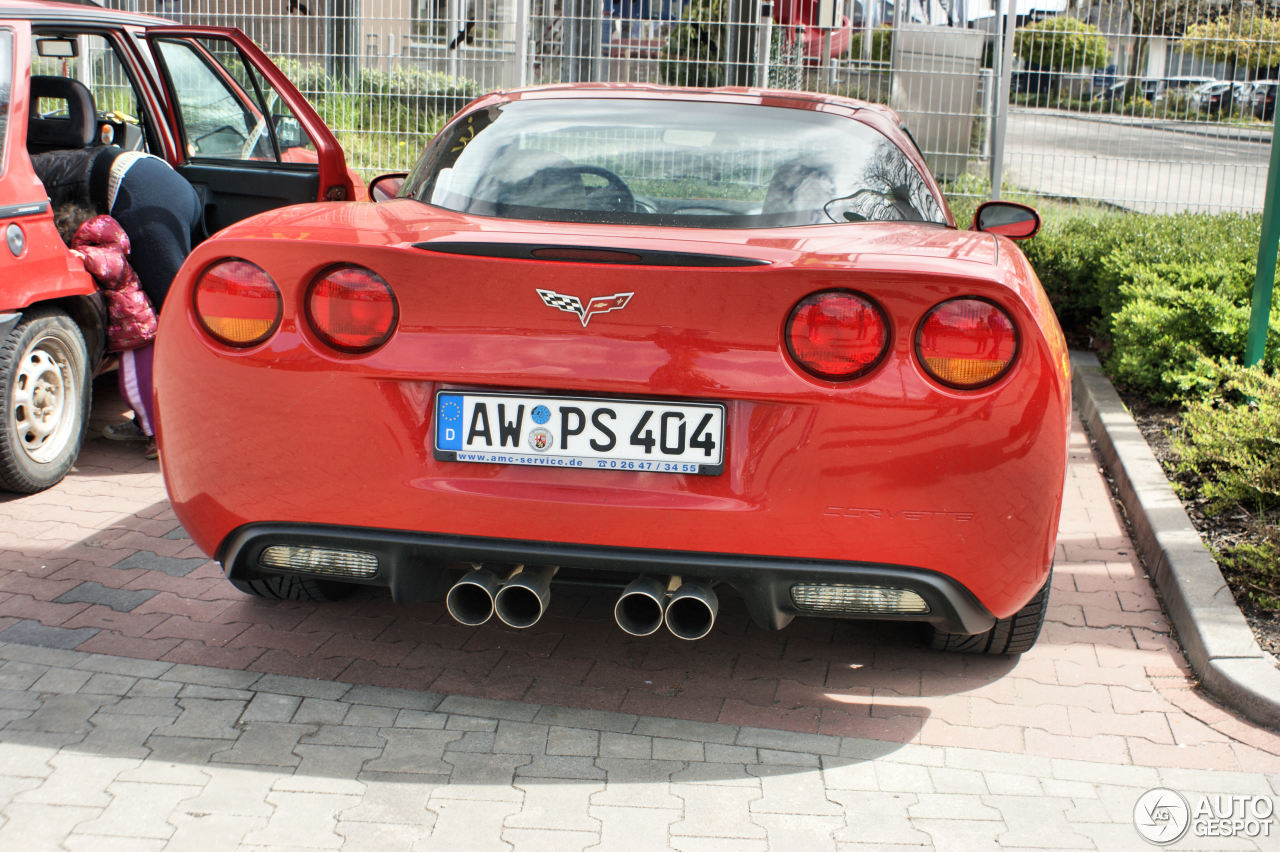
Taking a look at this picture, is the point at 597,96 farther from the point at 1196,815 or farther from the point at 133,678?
the point at 1196,815

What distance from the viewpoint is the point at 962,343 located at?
2.78 meters

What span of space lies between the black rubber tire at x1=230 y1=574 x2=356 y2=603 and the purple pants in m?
1.91

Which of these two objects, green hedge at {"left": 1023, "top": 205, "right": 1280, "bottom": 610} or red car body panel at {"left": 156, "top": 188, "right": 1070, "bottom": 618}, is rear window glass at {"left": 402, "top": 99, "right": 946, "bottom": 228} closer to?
red car body panel at {"left": 156, "top": 188, "right": 1070, "bottom": 618}

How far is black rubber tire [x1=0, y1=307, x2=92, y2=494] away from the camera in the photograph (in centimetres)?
483

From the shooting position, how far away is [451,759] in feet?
9.91

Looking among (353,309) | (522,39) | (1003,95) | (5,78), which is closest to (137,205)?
(5,78)

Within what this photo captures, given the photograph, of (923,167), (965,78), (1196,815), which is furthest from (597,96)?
(965,78)

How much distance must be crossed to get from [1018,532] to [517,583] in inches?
45.8

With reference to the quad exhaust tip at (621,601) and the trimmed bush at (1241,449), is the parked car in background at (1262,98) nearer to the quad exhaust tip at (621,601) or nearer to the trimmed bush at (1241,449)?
the trimmed bush at (1241,449)

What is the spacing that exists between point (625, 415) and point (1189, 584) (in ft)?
7.19

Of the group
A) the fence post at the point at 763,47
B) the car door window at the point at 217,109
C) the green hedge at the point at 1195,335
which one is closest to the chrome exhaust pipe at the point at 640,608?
the green hedge at the point at 1195,335

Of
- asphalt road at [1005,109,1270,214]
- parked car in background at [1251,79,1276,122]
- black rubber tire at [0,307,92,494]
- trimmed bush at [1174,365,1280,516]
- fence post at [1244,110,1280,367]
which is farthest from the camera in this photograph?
asphalt road at [1005,109,1270,214]

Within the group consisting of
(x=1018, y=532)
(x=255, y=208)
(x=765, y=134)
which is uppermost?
(x=765, y=134)

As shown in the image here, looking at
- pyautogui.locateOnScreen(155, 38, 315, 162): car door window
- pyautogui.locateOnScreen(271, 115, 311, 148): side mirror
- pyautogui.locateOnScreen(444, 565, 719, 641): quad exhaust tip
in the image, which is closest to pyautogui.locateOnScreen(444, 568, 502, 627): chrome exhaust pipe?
pyautogui.locateOnScreen(444, 565, 719, 641): quad exhaust tip
